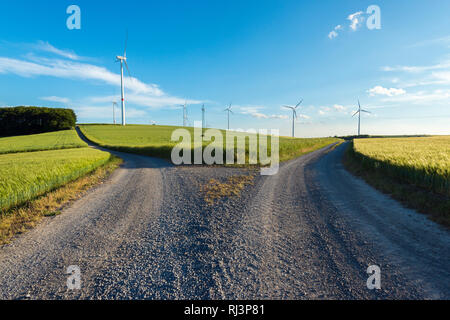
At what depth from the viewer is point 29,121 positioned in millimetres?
93562

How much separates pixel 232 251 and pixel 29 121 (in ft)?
420

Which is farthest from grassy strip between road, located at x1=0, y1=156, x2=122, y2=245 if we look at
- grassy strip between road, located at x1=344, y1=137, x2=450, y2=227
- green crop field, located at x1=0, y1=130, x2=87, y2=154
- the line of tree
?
the line of tree

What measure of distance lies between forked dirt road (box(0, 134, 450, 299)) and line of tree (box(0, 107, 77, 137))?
118 m

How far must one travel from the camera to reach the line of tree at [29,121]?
91.1 metres

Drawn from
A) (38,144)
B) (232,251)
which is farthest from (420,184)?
(38,144)

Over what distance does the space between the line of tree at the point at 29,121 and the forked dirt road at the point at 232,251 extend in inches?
4648

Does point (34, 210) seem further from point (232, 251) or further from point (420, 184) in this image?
point (420, 184)

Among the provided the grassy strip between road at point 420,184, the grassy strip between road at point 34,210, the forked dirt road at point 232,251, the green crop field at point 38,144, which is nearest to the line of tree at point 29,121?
the green crop field at point 38,144

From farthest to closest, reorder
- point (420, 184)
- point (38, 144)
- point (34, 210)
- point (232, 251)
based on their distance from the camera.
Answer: point (38, 144) < point (420, 184) < point (34, 210) < point (232, 251)

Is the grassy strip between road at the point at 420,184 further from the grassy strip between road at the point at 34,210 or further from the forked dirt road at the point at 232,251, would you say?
the grassy strip between road at the point at 34,210

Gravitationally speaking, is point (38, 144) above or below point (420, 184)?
above

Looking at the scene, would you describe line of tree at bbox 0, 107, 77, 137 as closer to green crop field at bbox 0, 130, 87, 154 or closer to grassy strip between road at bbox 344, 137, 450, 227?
green crop field at bbox 0, 130, 87, 154

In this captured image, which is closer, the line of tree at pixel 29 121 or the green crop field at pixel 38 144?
the green crop field at pixel 38 144
